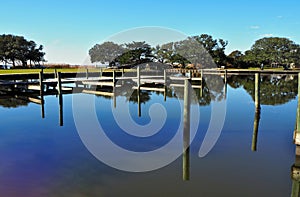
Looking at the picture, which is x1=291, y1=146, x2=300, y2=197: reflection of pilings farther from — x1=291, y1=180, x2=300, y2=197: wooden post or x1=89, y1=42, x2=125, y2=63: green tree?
x1=89, y1=42, x2=125, y2=63: green tree

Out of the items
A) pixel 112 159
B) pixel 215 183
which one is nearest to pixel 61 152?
pixel 112 159

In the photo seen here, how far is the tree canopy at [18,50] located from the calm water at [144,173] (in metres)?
56.7

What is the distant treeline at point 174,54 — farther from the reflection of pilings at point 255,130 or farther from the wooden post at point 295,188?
the wooden post at point 295,188

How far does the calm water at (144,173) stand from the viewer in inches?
256

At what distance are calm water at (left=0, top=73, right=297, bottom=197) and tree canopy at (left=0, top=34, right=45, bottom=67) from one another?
56668 mm

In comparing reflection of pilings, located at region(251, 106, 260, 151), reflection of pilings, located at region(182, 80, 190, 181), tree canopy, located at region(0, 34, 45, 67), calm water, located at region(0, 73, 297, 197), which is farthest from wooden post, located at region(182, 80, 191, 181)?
tree canopy, located at region(0, 34, 45, 67)

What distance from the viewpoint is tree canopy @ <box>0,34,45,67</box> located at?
6412 cm

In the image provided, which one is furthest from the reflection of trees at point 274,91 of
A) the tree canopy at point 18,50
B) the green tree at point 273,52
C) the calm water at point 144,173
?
the tree canopy at point 18,50

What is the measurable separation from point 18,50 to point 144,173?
6730 cm

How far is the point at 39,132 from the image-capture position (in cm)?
1184

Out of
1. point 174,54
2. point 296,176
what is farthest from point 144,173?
point 174,54

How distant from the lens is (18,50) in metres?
65.9

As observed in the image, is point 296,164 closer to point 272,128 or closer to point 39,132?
Answer: point 272,128

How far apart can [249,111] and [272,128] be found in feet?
13.4
